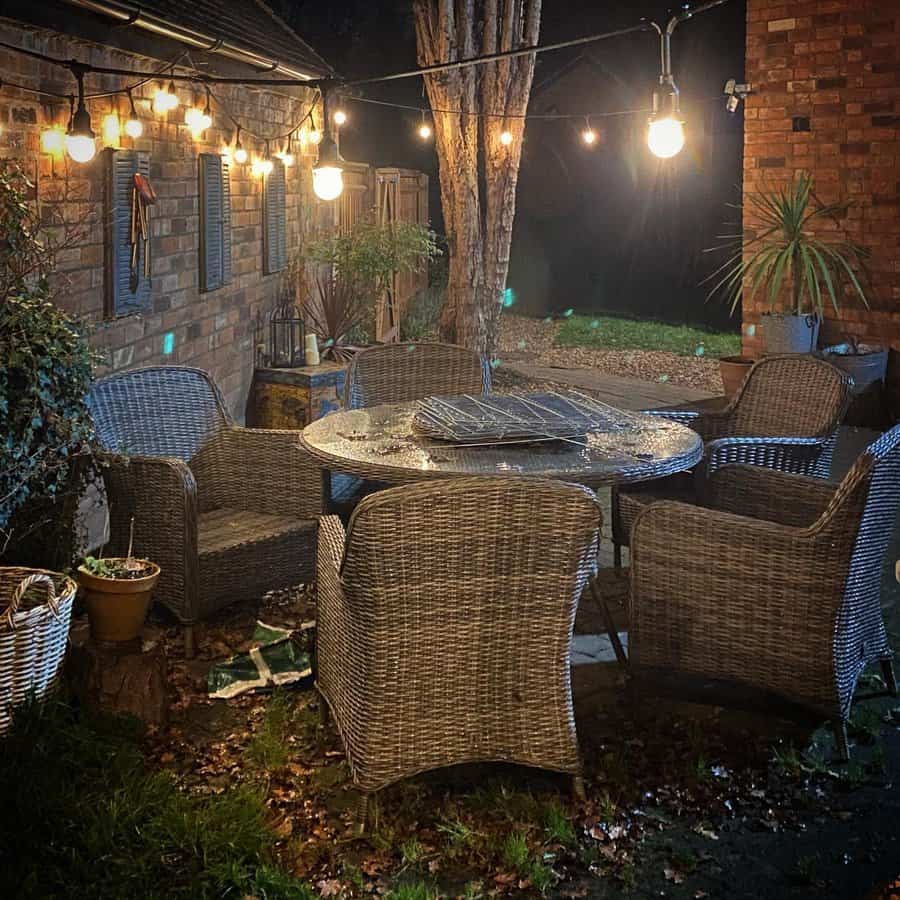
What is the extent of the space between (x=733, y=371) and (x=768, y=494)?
15.0 feet

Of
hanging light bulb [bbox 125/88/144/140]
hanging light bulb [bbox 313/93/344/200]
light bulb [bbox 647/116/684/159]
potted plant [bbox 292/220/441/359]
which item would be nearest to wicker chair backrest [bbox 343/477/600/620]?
light bulb [bbox 647/116/684/159]

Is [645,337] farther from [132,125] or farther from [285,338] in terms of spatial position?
[132,125]

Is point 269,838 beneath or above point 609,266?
beneath

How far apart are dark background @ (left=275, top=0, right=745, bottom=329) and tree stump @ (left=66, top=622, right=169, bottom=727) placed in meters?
11.7

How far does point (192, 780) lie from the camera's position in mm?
3688

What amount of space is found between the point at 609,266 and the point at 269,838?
1420cm

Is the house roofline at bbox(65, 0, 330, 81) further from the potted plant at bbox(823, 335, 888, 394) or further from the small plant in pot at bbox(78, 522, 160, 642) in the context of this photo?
A: the potted plant at bbox(823, 335, 888, 394)

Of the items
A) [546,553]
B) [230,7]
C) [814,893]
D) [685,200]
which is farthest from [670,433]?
[685,200]

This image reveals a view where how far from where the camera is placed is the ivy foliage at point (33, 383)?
397cm

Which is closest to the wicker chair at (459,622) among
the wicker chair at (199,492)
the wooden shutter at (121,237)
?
the wicker chair at (199,492)

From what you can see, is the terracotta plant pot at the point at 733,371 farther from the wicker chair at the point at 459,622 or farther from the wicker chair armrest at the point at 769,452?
the wicker chair at the point at 459,622

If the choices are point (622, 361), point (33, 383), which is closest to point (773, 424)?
point (33, 383)

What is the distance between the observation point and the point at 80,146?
5.05m

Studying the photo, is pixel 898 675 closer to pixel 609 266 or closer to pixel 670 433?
pixel 670 433
